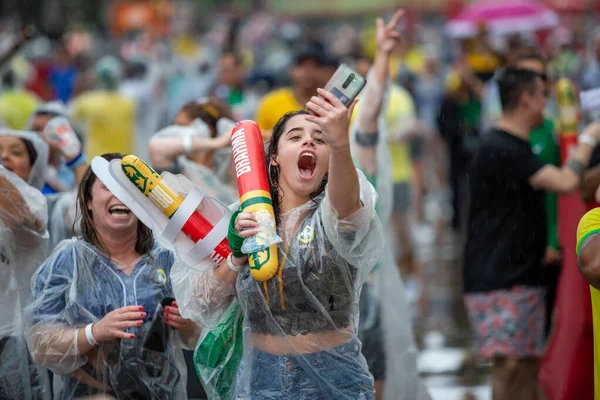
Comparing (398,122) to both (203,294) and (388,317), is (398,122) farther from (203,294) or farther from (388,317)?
(203,294)

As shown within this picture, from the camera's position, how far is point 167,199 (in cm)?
369

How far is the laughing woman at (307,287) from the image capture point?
3.38 metres

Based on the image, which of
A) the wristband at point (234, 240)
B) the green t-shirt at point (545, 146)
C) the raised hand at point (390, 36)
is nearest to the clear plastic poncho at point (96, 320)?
the wristband at point (234, 240)

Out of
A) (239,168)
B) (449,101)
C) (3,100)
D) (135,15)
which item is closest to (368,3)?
(135,15)

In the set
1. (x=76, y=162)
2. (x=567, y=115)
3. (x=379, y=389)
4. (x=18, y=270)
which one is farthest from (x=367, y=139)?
(x=18, y=270)

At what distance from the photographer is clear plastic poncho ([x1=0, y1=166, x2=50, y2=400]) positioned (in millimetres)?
4316

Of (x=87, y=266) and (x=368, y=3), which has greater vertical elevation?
(x=368, y=3)

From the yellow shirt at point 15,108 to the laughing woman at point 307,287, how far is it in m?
6.71

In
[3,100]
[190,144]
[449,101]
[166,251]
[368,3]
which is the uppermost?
[368,3]

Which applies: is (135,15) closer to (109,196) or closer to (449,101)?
(449,101)

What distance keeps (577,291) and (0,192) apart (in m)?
3.16

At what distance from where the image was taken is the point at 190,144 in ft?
17.5

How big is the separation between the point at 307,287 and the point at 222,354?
0.50m

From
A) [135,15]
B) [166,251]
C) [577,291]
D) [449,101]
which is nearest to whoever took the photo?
[166,251]
